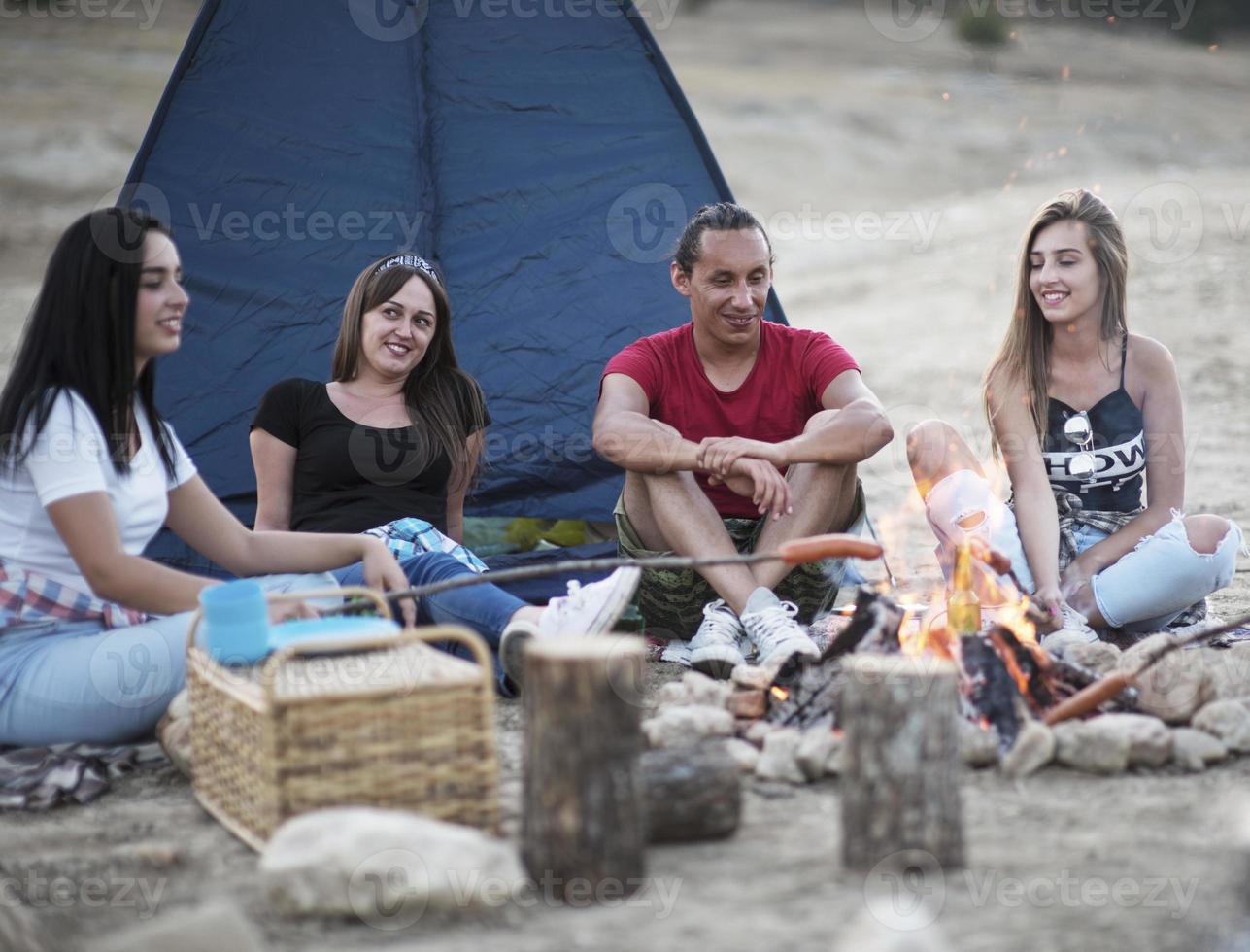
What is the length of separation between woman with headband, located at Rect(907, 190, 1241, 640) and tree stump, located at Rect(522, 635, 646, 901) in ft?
6.00

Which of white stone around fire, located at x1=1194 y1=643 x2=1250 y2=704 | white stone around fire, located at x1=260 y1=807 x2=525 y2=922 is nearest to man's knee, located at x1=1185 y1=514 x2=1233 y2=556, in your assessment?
white stone around fire, located at x1=1194 y1=643 x2=1250 y2=704

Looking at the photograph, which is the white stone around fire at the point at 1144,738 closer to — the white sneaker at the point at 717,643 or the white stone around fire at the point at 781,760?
the white stone around fire at the point at 781,760

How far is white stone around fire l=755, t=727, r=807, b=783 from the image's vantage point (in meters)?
2.77

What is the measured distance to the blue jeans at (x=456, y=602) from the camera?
3.28 m

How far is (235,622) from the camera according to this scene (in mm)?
2533

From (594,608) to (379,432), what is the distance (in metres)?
1.02

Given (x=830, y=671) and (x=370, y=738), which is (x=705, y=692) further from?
(x=370, y=738)

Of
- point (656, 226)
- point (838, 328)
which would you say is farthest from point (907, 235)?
point (656, 226)

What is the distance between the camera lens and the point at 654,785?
2.39 m

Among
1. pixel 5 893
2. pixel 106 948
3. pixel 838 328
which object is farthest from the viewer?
pixel 838 328

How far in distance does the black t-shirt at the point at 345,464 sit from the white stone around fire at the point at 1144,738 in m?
1.94

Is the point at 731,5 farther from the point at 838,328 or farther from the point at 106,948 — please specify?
the point at 106,948

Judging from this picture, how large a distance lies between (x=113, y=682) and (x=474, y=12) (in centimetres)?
270

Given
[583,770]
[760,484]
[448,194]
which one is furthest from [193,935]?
[448,194]
